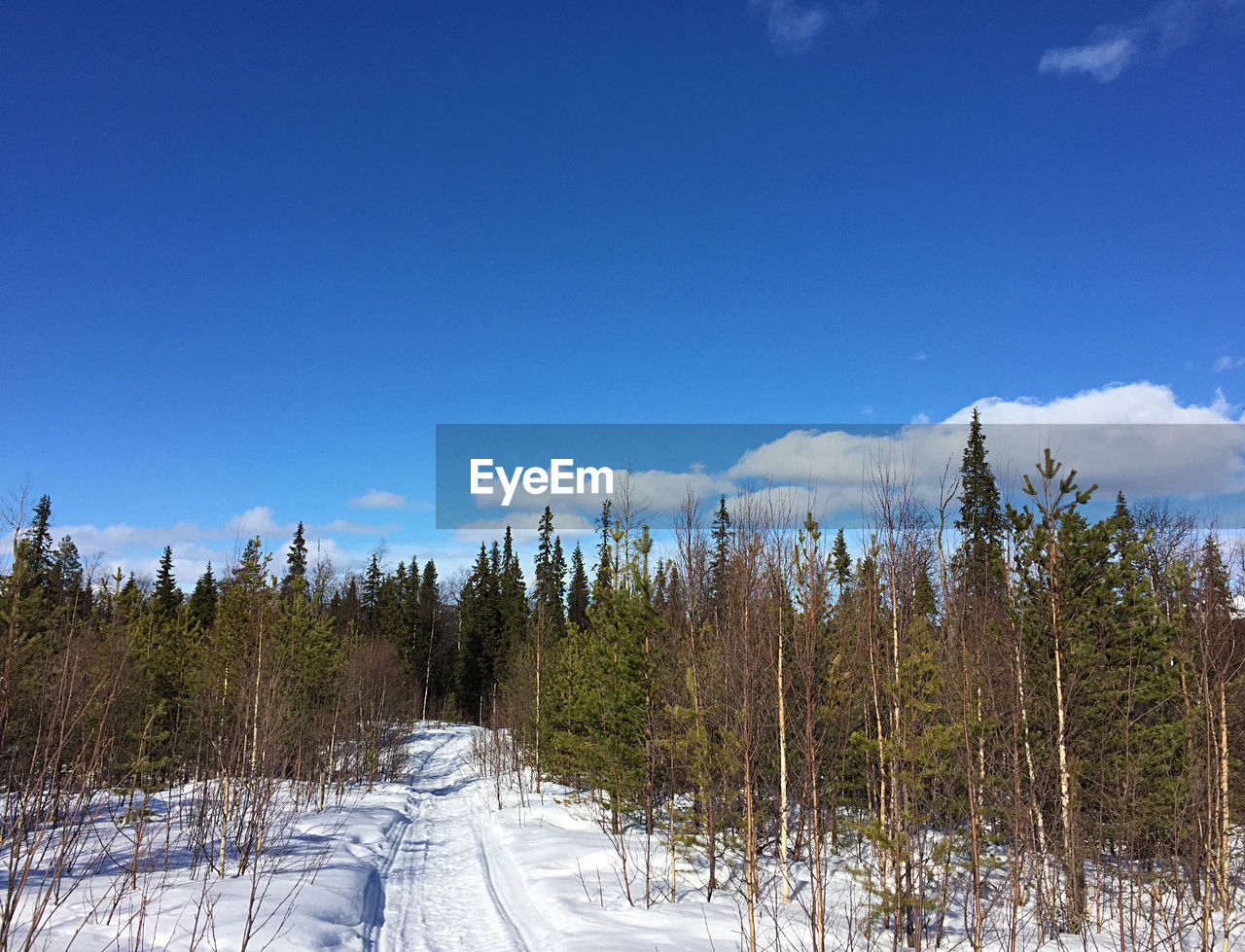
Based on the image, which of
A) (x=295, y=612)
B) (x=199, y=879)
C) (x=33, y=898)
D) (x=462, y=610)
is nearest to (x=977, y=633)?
(x=199, y=879)

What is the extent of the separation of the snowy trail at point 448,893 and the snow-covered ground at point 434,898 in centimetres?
5

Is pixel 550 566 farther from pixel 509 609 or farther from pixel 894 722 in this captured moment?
pixel 894 722

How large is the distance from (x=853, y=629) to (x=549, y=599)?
4905 cm

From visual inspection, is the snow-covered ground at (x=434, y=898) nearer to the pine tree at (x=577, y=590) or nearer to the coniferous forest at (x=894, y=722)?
the coniferous forest at (x=894, y=722)

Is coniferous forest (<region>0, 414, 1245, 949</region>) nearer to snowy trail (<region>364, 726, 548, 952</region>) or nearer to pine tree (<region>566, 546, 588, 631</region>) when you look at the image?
snowy trail (<region>364, 726, 548, 952</region>)

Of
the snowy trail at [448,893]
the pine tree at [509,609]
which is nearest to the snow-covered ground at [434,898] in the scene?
the snowy trail at [448,893]

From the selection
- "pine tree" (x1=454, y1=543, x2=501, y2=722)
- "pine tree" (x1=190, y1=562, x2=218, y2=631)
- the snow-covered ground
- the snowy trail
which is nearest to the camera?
the snow-covered ground

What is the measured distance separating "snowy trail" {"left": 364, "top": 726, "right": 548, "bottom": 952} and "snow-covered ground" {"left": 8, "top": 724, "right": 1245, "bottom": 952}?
0.05 meters

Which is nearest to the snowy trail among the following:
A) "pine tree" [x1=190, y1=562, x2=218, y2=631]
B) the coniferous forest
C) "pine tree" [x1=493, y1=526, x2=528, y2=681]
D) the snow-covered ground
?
the snow-covered ground

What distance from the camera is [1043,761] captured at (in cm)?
1456

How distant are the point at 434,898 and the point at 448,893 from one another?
0.49m

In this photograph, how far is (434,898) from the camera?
14.6 meters

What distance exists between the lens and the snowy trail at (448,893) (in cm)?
1193

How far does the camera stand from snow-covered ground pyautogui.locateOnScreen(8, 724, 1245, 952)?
10.2 metres
